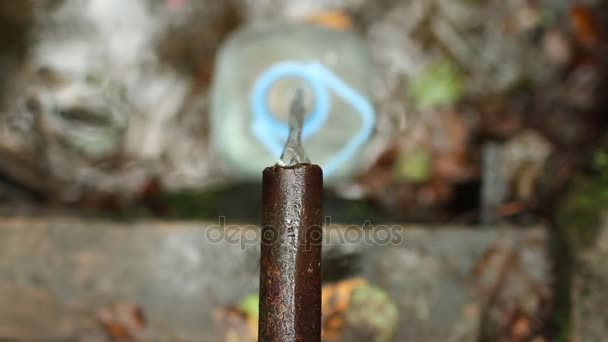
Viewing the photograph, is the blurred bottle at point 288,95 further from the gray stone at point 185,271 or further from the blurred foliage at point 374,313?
the blurred foliage at point 374,313

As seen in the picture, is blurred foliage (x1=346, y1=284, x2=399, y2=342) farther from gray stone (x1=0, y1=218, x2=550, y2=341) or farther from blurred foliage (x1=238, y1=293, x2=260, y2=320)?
blurred foliage (x1=238, y1=293, x2=260, y2=320)

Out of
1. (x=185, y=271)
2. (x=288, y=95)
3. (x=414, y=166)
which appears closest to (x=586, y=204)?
(x=414, y=166)

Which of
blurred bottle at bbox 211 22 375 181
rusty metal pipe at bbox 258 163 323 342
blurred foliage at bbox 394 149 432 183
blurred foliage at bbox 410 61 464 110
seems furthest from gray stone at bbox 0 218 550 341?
rusty metal pipe at bbox 258 163 323 342

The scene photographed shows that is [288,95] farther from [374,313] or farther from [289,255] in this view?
[289,255]

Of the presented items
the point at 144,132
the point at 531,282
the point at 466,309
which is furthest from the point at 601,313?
the point at 144,132

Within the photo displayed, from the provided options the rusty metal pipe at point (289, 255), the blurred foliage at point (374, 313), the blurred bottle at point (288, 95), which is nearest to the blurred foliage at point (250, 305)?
the blurred foliage at point (374, 313)

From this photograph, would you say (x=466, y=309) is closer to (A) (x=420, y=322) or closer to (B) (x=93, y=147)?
(A) (x=420, y=322)
